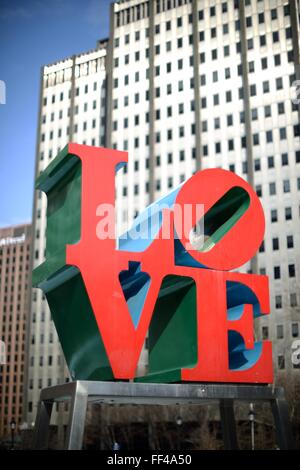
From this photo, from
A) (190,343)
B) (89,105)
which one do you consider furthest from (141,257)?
(89,105)

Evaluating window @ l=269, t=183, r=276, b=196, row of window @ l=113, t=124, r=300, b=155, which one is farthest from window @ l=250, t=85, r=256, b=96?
window @ l=269, t=183, r=276, b=196

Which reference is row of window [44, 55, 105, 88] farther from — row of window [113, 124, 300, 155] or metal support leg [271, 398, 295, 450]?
metal support leg [271, 398, 295, 450]

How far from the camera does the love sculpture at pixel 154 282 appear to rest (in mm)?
14227

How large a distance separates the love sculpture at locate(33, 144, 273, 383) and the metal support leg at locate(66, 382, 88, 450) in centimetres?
105

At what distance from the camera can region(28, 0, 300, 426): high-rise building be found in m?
64.2

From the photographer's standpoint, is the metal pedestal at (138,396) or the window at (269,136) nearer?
the metal pedestal at (138,396)

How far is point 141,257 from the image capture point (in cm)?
1479

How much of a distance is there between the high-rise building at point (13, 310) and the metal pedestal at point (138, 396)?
115 meters

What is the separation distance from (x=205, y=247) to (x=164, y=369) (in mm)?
3442

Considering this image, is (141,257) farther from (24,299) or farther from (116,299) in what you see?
(24,299)

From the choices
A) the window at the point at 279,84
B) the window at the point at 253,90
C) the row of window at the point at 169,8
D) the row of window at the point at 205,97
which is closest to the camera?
the window at the point at 279,84

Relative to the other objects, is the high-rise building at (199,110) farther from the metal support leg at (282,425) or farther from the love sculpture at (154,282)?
the metal support leg at (282,425)

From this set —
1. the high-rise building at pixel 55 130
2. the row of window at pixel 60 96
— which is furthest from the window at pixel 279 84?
the row of window at pixel 60 96
